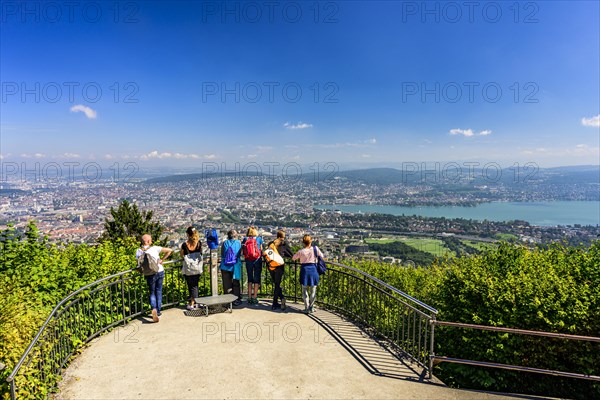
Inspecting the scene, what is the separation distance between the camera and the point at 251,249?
736 cm

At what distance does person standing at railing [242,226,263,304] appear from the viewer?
7371mm

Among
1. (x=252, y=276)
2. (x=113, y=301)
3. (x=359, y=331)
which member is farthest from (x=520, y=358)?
(x=113, y=301)

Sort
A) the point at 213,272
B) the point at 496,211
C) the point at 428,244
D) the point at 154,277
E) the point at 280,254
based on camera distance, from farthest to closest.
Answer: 1. the point at 496,211
2. the point at 428,244
3. the point at 213,272
4. the point at 280,254
5. the point at 154,277

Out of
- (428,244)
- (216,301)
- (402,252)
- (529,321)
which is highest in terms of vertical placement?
(529,321)

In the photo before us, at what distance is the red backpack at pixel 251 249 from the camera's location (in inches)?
290

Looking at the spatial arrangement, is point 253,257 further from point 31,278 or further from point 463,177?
point 463,177

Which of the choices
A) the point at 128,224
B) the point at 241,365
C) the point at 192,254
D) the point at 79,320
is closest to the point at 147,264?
the point at 192,254

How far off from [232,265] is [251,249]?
0.63m

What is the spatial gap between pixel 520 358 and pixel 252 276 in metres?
5.41

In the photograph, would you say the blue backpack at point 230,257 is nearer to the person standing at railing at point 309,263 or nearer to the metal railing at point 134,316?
the metal railing at point 134,316

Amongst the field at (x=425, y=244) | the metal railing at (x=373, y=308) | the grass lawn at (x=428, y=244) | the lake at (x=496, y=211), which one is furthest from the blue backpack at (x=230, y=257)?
the lake at (x=496, y=211)

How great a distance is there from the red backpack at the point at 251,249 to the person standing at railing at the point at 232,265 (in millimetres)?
221

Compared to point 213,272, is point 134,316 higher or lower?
lower

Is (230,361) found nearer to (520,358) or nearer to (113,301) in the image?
(113,301)
